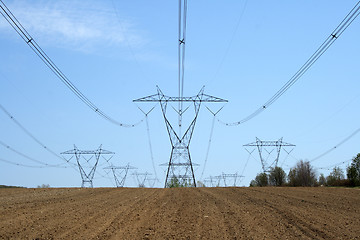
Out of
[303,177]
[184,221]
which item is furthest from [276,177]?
[184,221]

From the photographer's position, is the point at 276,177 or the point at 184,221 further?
the point at 276,177

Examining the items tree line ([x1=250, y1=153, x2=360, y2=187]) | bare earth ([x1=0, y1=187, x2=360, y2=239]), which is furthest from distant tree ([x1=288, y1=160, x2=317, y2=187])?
bare earth ([x1=0, y1=187, x2=360, y2=239])

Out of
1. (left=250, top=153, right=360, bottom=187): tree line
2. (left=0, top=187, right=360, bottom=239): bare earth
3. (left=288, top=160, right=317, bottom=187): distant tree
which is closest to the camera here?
(left=0, top=187, right=360, bottom=239): bare earth

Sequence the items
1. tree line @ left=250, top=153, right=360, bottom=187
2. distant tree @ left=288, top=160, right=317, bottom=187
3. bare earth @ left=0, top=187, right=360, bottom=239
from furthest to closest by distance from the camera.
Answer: distant tree @ left=288, top=160, right=317, bottom=187 < tree line @ left=250, top=153, right=360, bottom=187 < bare earth @ left=0, top=187, right=360, bottom=239

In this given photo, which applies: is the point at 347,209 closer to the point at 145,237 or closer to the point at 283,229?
the point at 283,229

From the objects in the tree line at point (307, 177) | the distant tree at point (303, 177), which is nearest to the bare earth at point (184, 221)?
the tree line at point (307, 177)

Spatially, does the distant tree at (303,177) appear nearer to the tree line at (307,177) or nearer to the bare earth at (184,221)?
the tree line at (307,177)

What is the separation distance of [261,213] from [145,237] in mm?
5697

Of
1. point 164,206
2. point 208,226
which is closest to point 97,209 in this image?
point 164,206

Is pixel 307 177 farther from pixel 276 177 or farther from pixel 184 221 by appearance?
pixel 184 221

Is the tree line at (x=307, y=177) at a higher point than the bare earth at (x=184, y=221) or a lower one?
higher

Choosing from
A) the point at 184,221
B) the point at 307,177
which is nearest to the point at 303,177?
the point at 307,177

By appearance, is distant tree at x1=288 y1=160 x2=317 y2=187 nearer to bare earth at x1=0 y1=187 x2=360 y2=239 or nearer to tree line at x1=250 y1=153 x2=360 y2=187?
tree line at x1=250 y1=153 x2=360 y2=187

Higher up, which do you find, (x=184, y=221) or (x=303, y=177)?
(x=303, y=177)
